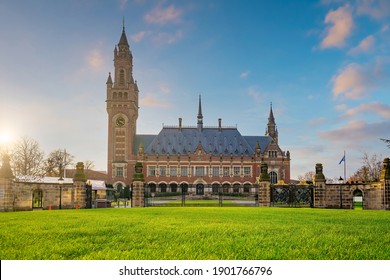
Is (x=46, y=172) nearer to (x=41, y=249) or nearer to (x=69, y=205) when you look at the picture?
(x=69, y=205)

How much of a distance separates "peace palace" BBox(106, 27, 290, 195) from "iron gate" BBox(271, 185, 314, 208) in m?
31.6

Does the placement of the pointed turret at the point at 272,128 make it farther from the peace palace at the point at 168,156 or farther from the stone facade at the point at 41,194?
the stone facade at the point at 41,194

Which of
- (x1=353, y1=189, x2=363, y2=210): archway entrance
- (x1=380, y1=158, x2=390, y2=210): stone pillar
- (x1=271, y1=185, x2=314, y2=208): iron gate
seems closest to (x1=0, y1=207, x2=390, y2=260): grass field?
(x1=380, y1=158, x2=390, y2=210): stone pillar

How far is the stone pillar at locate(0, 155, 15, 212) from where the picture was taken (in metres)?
17.9

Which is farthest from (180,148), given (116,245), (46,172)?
(116,245)

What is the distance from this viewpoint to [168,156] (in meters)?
57.8

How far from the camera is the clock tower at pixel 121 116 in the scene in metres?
56.4

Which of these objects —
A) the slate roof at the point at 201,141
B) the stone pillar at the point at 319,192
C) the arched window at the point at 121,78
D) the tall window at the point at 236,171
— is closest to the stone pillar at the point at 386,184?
the stone pillar at the point at 319,192

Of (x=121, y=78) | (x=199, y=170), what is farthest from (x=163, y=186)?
(x=121, y=78)

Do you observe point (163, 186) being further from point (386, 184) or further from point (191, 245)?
point (191, 245)

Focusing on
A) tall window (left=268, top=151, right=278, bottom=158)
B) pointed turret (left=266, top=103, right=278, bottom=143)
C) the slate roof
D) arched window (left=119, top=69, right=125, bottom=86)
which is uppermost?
arched window (left=119, top=69, right=125, bottom=86)

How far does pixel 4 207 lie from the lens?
703 inches

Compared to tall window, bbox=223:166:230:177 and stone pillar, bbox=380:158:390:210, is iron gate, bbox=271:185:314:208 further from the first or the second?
tall window, bbox=223:166:230:177
